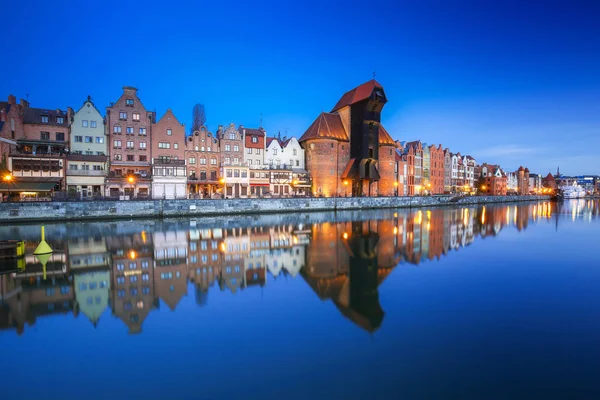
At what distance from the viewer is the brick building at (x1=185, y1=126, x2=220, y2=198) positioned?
49.9 m

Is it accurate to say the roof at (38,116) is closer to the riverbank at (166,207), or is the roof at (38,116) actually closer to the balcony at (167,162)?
the balcony at (167,162)

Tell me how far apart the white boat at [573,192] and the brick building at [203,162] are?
17083 centimetres

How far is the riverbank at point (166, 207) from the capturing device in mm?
32156

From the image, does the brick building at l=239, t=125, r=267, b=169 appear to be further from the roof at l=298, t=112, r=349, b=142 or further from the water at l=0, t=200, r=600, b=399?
the water at l=0, t=200, r=600, b=399

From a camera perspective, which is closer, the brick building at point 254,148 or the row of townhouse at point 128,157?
the row of townhouse at point 128,157

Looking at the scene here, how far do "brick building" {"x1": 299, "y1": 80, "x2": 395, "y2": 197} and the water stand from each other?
41215 millimetres

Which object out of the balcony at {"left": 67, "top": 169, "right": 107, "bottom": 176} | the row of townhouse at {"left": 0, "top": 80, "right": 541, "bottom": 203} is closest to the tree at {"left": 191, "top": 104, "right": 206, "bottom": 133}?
the row of townhouse at {"left": 0, "top": 80, "right": 541, "bottom": 203}

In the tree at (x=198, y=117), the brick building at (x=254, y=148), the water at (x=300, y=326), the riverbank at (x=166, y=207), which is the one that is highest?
the tree at (x=198, y=117)

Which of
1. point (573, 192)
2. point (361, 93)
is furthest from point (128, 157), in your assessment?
point (573, 192)

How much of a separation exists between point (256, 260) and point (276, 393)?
1094 centimetres

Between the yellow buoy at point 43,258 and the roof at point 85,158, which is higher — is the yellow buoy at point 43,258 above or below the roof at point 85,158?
below

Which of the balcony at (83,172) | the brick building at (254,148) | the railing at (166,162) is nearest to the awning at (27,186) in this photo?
the balcony at (83,172)

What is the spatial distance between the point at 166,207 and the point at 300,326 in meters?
33.5

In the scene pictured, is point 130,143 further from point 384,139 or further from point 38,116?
point 384,139
